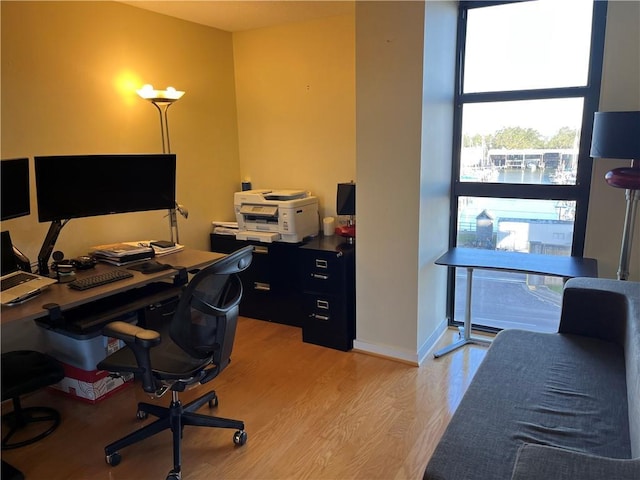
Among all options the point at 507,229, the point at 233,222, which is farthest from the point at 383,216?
the point at 233,222

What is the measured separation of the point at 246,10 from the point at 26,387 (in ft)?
9.28

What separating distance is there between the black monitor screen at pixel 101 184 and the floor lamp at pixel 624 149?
2.49 m

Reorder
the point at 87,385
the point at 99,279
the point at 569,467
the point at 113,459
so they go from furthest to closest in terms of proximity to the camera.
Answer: the point at 87,385
the point at 99,279
the point at 113,459
the point at 569,467

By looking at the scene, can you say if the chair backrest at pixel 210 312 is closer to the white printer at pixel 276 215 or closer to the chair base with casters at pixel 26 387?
the chair base with casters at pixel 26 387

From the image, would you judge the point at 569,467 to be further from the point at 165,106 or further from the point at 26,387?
the point at 165,106

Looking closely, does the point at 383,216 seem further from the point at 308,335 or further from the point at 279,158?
the point at 279,158

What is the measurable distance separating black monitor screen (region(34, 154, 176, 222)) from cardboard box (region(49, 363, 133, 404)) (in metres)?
0.90

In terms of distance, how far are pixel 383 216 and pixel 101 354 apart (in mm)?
1894

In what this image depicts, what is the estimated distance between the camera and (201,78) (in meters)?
3.83

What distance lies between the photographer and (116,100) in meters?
3.19

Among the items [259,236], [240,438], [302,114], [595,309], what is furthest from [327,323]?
[302,114]

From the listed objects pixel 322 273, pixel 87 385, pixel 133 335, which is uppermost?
pixel 133 335

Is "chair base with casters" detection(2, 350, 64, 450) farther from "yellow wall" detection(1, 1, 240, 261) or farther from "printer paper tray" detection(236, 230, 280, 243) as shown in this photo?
"printer paper tray" detection(236, 230, 280, 243)

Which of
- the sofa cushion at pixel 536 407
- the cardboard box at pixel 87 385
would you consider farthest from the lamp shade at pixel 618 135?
the cardboard box at pixel 87 385
